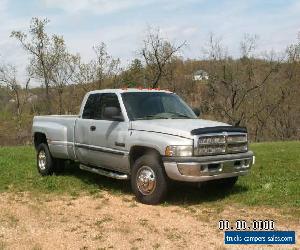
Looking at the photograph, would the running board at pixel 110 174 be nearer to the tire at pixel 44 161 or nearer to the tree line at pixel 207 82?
the tire at pixel 44 161

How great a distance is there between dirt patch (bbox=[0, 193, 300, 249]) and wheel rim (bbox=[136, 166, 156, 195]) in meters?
0.27

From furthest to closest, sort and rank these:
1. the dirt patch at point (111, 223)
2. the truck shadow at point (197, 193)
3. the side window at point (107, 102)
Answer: the side window at point (107, 102), the truck shadow at point (197, 193), the dirt patch at point (111, 223)

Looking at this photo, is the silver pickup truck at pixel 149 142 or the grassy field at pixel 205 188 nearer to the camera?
the silver pickup truck at pixel 149 142

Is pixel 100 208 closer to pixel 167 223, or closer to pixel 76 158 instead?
pixel 167 223

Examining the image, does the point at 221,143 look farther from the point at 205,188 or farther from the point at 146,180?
the point at 205,188

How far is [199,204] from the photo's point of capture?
7488 mm

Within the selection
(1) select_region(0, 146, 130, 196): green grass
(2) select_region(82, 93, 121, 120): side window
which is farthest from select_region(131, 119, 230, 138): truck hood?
(1) select_region(0, 146, 130, 196): green grass

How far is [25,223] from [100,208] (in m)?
1.28

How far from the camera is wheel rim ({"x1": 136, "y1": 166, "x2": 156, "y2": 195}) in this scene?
7477 mm

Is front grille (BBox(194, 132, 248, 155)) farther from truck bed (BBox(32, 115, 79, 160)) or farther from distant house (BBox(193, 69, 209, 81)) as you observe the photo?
distant house (BBox(193, 69, 209, 81))

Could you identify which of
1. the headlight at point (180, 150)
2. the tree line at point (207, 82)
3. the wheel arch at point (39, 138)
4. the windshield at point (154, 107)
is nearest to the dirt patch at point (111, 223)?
the headlight at point (180, 150)

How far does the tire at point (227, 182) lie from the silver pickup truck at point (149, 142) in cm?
1

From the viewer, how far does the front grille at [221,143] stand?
23.4 feet

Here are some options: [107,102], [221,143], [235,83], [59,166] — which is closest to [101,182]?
[59,166]
